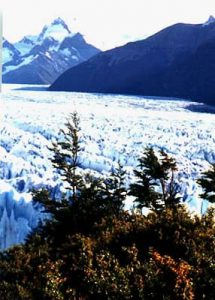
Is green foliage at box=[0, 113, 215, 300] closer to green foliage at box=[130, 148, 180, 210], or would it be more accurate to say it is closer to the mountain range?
green foliage at box=[130, 148, 180, 210]

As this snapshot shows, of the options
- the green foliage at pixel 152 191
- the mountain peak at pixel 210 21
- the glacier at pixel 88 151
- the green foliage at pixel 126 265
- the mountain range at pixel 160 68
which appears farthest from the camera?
the mountain peak at pixel 210 21

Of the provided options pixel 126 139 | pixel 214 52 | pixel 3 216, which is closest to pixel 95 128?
pixel 126 139

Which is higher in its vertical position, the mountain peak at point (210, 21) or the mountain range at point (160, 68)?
the mountain peak at point (210, 21)

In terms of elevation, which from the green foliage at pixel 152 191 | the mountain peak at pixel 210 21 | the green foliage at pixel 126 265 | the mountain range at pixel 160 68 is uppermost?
the mountain peak at pixel 210 21

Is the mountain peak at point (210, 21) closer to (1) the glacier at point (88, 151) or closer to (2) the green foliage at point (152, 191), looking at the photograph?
(1) the glacier at point (88, 151)

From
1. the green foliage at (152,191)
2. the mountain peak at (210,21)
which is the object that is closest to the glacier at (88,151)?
the green foliage at (152,191)

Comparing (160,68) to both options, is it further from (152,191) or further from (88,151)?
(152,191)

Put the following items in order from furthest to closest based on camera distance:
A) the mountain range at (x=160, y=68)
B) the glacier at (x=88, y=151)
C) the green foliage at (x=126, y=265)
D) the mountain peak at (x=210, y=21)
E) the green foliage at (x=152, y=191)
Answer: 1. the mountain peak at (x=210, y=21)
2. the mountain range at (x=160, y=68)
3. the glacier at (x=88, y=151)
4. the green foliage at (x=152, y=191)
5. the green foliage at (x=126, y=265)

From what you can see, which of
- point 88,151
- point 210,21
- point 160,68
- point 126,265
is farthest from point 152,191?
point 210,21

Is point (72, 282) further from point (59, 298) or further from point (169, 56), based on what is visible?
point (169, 56)

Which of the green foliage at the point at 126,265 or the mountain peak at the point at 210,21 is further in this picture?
the mountain peak at the point at 210,21
